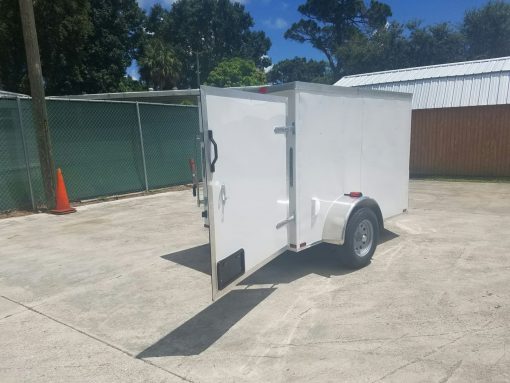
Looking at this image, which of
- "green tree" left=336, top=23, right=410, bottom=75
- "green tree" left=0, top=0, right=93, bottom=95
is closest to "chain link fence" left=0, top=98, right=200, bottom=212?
"green tree" left=0, top=0, right=93, bottom=95

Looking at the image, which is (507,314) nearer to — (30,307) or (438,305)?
(438,305)

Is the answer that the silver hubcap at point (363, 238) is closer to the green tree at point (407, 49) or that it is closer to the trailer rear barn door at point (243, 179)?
the trailer rear barn door at point (243, 179)

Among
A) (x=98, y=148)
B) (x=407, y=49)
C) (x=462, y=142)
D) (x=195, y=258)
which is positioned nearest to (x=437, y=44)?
(x=407, y=49)

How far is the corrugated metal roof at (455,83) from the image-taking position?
1369cm

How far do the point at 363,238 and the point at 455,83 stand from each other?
40.2ft

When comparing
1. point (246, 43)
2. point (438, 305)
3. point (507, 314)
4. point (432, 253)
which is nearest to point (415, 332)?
point (438, 305)

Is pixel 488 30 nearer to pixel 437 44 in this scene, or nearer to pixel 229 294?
pixel 437 44

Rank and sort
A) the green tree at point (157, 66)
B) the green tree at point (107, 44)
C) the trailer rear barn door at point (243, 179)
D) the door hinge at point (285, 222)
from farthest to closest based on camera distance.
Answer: the green tree at point (157, 66), the green tree at point (107, 44), the door hinge at point (285, 222), the trailer rear barn door at point (243, 179)

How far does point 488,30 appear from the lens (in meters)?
37.4

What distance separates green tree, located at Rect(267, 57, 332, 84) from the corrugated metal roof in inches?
1613

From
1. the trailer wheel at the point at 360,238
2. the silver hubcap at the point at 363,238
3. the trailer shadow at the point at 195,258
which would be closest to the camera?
the trailer wheel at the point at 360,238

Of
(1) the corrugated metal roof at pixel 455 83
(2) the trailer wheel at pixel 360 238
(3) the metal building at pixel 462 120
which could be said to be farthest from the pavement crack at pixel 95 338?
(1) the corrugated metal roof at pixel 455 83

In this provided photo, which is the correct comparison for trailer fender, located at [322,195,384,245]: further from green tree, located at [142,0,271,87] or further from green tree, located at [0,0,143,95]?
green tree, located at [142,0,271,87]

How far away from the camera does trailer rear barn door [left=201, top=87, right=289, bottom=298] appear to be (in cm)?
311
